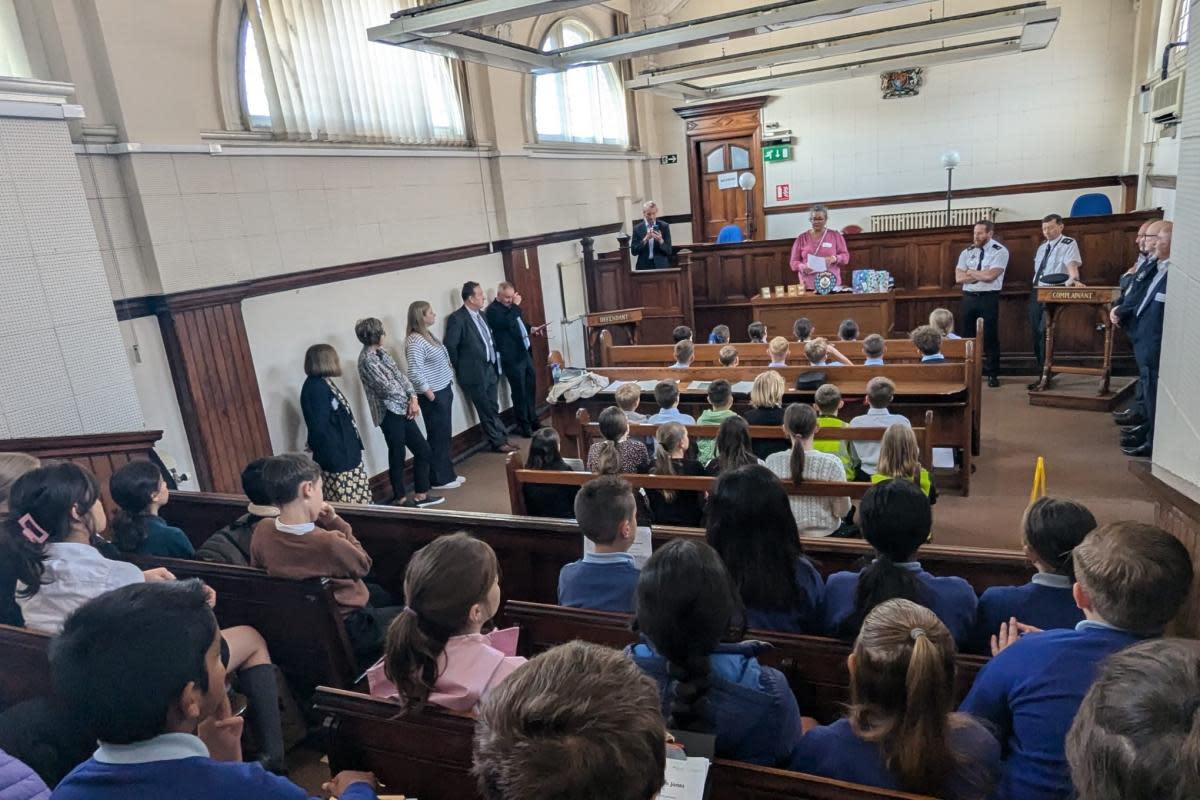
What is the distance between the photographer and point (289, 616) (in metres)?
2.35

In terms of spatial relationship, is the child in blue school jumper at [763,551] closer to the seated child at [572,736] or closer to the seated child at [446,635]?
the seated child at [446,635]

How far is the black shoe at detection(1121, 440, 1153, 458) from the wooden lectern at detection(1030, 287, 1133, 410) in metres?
0.99

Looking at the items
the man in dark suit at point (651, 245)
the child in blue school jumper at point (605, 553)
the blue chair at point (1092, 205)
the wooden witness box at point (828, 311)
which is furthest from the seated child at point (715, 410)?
the blue chair at point (1092, 205)

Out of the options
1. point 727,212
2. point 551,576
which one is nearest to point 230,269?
point 551,576

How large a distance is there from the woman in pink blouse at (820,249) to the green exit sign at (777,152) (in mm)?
3300

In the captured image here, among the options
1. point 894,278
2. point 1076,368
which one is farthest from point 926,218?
point 1076,368

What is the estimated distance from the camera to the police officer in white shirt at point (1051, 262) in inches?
233

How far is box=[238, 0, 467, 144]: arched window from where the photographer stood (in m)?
4.34

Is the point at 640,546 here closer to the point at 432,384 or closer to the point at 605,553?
the point at 605,553

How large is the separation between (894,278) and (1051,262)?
1.35 m

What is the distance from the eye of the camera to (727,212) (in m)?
10.3

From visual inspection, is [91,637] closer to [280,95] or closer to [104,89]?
[104,89]

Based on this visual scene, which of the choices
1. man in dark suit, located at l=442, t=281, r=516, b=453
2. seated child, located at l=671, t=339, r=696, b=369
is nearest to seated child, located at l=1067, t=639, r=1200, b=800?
seated child, located at l=671, t=339, r=696, b=369

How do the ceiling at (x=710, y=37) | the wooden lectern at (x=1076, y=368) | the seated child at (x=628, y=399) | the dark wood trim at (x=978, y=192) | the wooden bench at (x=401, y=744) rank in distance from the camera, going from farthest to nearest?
the dark wood trim at (x=978, y=192)
the wooden lectern at (x=1076, y=368)
the seated child at (x=628, y=399)
the ceiling at (x=710, y=37)
the wooden bench at (x=401, y=744)
